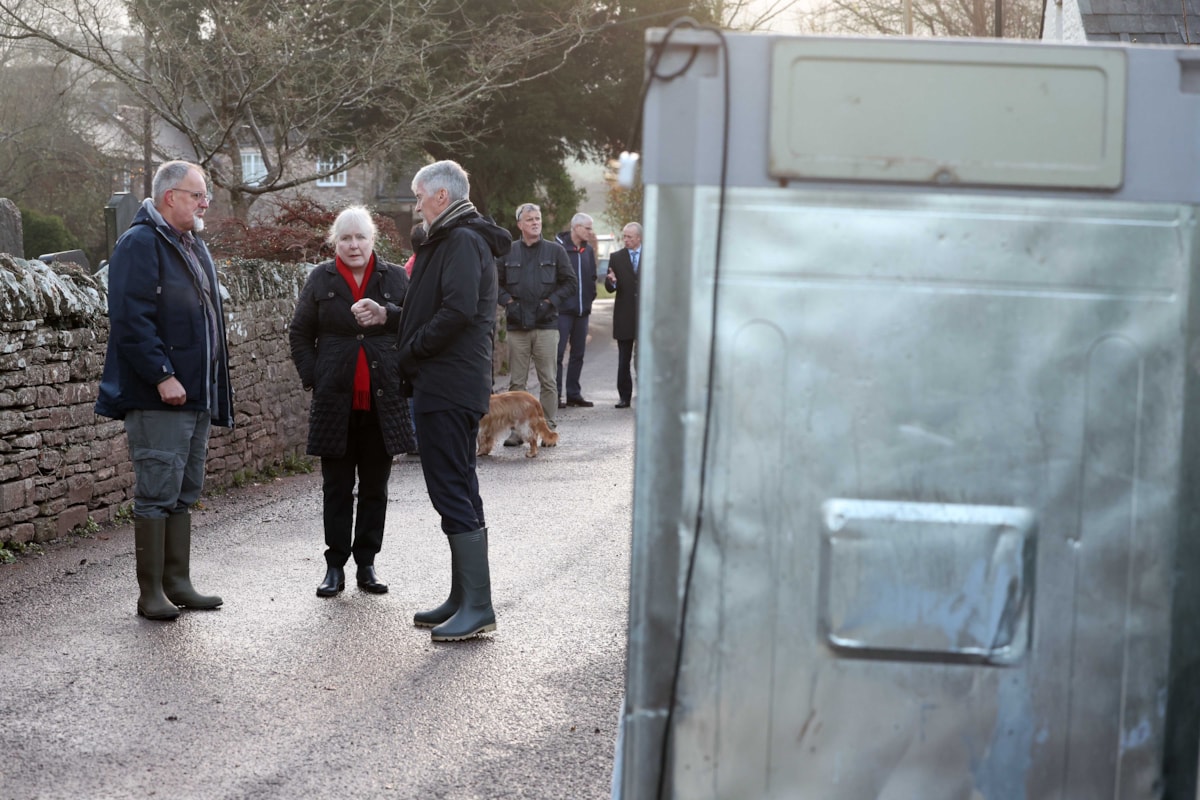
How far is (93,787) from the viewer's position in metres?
4.33

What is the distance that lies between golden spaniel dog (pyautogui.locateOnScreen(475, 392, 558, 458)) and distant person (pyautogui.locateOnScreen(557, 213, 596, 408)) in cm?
235

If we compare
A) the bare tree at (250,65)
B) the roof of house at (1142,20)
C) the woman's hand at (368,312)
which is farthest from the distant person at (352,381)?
the bare tree at (250,65)

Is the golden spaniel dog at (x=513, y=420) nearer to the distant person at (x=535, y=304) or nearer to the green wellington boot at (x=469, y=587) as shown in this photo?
the distant person at (x=535, y=304)

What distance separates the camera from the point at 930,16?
122 feet

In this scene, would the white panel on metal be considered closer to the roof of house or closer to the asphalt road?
the asphalt road

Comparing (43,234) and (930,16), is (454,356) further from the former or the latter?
(930,16)

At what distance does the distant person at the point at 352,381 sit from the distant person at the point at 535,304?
6345 millimetres

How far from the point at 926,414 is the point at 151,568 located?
4.78 metres

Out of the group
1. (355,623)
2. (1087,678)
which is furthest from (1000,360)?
(355,623)

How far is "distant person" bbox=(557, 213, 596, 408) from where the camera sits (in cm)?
1492

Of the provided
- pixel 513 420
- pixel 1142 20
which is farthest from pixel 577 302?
pixel 1142 20

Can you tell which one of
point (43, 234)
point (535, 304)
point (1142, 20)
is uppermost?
point (1142, 20)

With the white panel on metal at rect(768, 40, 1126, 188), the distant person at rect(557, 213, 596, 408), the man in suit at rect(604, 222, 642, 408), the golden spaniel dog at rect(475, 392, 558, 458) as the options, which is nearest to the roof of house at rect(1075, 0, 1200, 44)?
the man in suit at rect(604, 222, 642, 408)

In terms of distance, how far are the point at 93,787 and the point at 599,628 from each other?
8.47 ft
